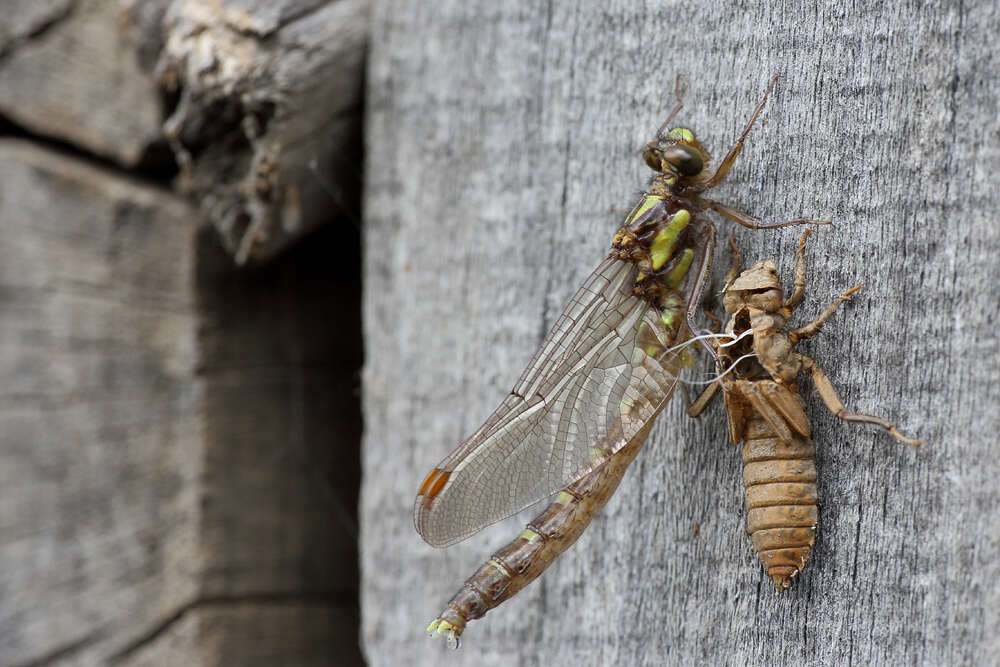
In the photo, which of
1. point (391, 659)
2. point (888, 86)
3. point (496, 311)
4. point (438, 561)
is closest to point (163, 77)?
point (496, 311)

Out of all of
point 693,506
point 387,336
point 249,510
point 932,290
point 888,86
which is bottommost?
point 249,510

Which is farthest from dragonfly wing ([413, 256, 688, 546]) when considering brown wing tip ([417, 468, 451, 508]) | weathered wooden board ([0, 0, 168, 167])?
weathered wooden board ([0, 0, 168, 167])

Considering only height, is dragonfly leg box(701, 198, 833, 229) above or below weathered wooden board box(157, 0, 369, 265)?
below

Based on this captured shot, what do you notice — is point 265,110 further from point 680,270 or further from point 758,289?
point 758,289

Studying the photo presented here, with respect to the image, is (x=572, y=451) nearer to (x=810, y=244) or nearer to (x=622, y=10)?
(x=810, y=244)

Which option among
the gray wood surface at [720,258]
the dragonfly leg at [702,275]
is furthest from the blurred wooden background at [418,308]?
the dragonfly leg at [702,275]

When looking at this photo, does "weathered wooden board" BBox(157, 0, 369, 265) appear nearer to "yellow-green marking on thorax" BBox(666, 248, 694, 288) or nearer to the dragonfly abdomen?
"yellow-green marking on thorax" BBox(666, 248, 694, 288)

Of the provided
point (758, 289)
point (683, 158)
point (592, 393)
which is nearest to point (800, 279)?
point (758, 289)
